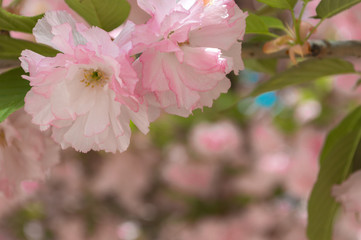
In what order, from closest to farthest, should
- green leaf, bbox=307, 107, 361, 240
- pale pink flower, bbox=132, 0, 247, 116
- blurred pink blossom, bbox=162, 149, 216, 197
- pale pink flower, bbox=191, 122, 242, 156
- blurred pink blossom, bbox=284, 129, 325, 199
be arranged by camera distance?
pale pink flower, bbox=132, 0, 247, 116 → green leaf, bbox=307, 107, 361, 240 → blurred pink blossom, bbox=284, 129, 325, 199 → pale pink flower, bbox=191, 122, 242, 156 → blurred pink blossom, bbox=162, 149, 216, 197

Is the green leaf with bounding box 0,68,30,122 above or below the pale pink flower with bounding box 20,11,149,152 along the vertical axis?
below

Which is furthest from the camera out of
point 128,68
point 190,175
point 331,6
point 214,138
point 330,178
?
point 190,175

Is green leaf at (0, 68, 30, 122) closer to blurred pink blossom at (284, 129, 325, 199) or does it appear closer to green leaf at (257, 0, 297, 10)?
green leaf at (257, 0, 297, 10)

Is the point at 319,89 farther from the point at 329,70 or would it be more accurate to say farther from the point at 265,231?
the point at 329,70

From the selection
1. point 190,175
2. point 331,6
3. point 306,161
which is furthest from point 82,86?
point 190,175

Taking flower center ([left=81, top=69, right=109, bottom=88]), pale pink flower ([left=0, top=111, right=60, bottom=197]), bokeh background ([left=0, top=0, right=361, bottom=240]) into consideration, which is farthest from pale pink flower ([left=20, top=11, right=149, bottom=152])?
bokeh background ([left=0, top=0, right=361, bottom=240])

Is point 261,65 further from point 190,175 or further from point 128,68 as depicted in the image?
point 190,175
